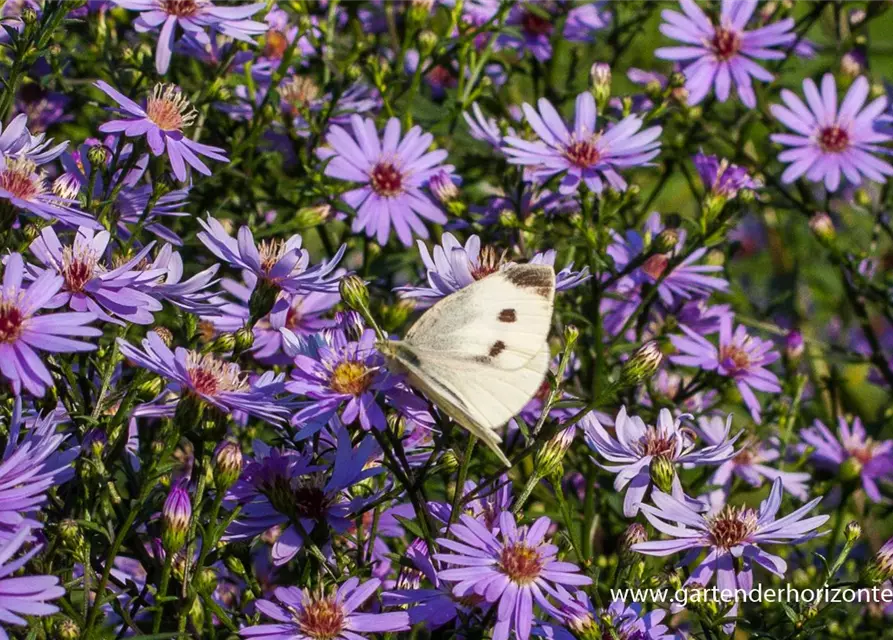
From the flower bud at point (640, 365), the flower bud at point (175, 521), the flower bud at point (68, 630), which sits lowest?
the flower bud at point (68, 630)

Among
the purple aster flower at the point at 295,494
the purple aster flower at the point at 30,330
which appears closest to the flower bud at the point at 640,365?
the purple aster flower at the point at 295,494

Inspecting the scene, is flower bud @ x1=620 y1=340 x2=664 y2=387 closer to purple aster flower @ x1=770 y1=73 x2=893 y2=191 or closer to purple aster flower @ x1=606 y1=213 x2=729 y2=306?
purple aster flower @ x1=606 y1=213 x2=729 y2=306

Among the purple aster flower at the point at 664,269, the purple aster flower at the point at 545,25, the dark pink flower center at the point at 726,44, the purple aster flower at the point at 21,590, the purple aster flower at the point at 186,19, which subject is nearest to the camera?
the purple aster flower at the point at 21,590

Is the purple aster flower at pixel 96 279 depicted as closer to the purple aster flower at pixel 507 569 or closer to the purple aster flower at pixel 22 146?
the purple aster flower at pixel 22 146

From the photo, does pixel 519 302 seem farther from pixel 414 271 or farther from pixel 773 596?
pixel 414 271

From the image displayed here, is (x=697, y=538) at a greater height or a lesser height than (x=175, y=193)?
lesser

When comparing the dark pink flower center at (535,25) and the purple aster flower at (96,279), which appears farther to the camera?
the dark pink flower center at (535,25)

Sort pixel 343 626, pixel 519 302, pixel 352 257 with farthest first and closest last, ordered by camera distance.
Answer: pixel 352 257
pixel 519 302
pixel 343 626

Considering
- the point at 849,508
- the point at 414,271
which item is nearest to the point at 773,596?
the point at 849,508
